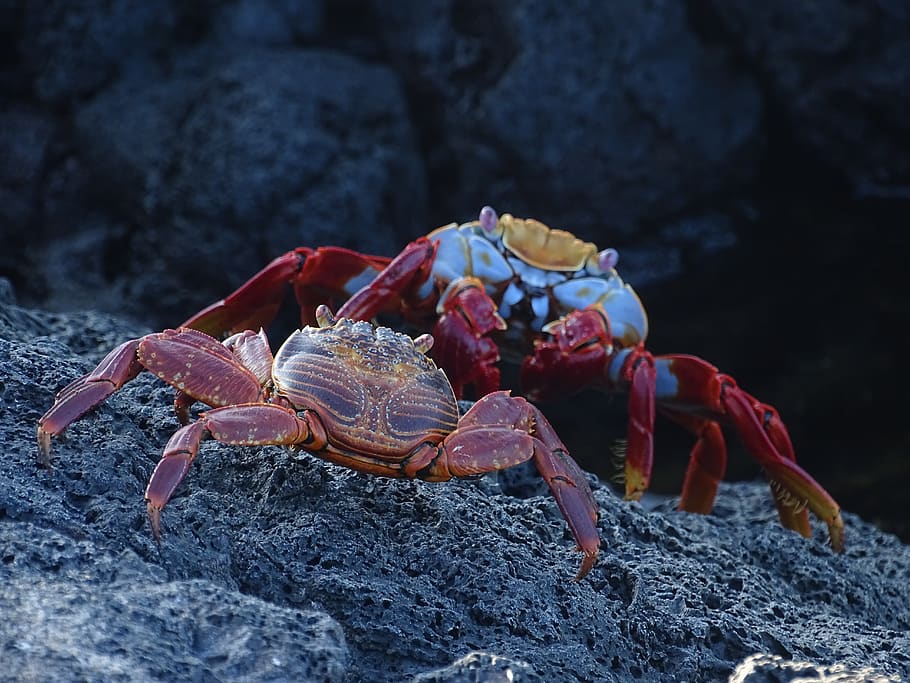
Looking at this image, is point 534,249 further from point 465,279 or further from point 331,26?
point 331,26

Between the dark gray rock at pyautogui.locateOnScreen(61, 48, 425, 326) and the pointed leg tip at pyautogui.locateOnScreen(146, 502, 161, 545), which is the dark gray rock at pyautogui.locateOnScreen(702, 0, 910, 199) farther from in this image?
→ the pointed leg tip at pyautogui.locateOnScreen(146, 502, 161, 545)

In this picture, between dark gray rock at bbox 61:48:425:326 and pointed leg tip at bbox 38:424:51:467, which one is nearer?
pointed leg tip at bbox 38:424:51:467

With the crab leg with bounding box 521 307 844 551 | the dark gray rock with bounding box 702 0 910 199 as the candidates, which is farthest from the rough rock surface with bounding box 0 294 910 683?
the dark gray rock with bounding box 702 0 910 199

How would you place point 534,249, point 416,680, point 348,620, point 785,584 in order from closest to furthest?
1. point 416,680
2. point 348,620
3. point 785,584
4. point 534,249

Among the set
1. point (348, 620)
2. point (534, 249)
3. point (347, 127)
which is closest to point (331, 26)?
point (347, 127)

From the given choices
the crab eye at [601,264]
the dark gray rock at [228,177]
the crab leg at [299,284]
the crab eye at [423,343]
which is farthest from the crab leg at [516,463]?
the dark gray rock at [228,177]

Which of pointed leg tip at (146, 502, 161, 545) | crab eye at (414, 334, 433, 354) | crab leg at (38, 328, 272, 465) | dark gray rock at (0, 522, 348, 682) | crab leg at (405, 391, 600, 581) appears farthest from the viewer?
crab eye at (414, 334, 433, 354)
